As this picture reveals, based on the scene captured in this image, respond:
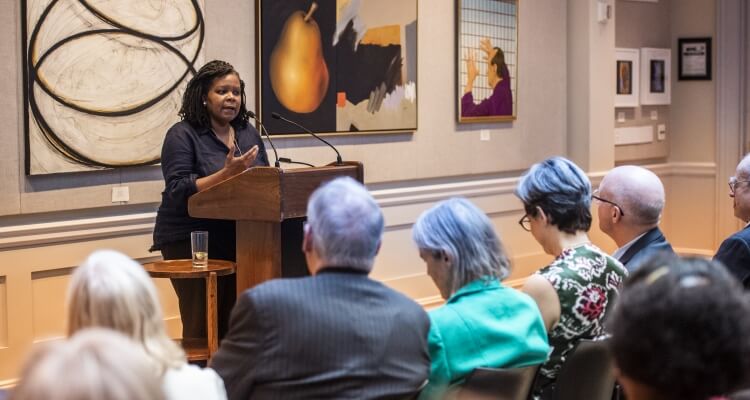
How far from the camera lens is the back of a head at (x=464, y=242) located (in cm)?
284

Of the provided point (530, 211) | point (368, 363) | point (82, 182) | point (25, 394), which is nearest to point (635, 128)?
point (82, 182)

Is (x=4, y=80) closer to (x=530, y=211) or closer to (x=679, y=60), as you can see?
(x=530, y=211)

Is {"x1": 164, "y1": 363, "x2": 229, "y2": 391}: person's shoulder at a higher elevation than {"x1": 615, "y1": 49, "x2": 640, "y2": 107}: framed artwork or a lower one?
lower

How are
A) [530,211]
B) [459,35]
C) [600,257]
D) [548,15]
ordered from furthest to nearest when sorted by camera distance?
[548,15] < [459,35] < [530,211] < [600,257]

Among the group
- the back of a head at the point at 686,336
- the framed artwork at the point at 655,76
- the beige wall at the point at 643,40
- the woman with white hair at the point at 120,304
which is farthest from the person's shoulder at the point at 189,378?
the framed artwork at the point at 655,76

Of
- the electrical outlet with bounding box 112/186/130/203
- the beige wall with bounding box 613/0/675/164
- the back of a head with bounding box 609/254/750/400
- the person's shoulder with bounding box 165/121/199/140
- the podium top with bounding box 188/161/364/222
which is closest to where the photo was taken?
the back of a head with bounding box 609/254/750/400

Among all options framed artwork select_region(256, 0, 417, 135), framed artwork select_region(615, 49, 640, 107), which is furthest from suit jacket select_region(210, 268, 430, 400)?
framed artwork select_region(615, 49, 640, 107)

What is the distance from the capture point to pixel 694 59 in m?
10.3

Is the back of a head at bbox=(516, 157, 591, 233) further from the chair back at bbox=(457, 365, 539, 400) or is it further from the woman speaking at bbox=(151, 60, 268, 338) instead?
the woman speaking at bbox=(151, 60, 268, 338)

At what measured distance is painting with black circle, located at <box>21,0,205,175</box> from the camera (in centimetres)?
526

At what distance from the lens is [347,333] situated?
243 cm

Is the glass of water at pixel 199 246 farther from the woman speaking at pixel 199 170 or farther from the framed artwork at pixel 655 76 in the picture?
the framed artwork at pixel 655 76

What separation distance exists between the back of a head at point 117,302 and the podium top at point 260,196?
206 cm

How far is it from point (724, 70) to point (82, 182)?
694 centimetres
